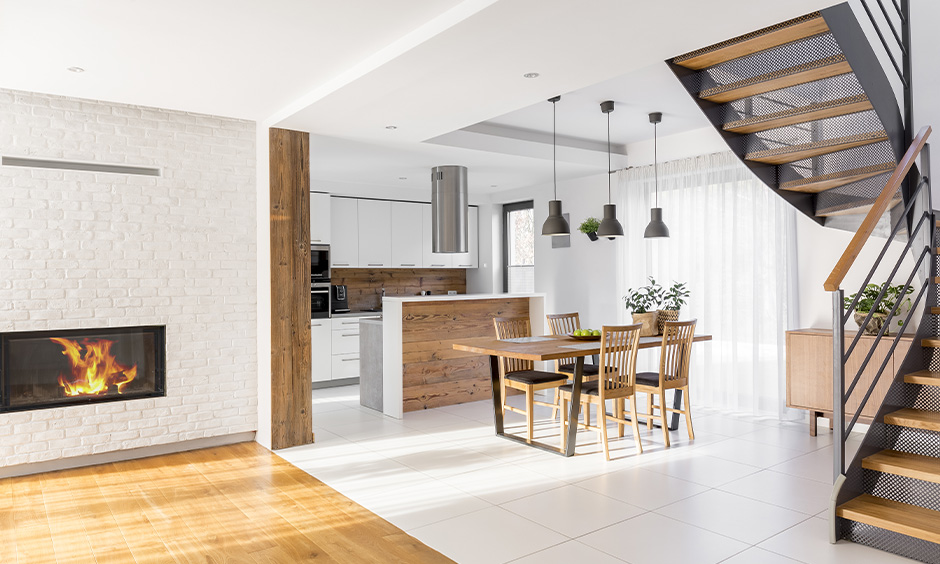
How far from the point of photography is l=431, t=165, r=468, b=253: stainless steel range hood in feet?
22.4

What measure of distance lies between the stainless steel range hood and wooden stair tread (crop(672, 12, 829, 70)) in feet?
11.3

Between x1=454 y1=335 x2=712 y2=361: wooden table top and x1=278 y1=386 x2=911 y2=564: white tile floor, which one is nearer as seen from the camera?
x1=278 y1=386 x2=911 y2=564: white tile floor

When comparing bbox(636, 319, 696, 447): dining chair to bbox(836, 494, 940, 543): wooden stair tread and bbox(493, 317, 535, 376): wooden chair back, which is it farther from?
bbox(836, 494, 940, 543): wooden stair tread

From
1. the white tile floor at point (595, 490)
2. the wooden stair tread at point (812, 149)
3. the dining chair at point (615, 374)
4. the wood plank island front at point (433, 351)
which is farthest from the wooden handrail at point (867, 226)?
the wood plank island front at point (433, 351)

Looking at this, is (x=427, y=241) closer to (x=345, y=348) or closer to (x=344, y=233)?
(x=344, y=233)

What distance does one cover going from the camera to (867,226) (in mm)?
3098

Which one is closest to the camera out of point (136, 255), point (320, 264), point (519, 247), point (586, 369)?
point (136, 255)

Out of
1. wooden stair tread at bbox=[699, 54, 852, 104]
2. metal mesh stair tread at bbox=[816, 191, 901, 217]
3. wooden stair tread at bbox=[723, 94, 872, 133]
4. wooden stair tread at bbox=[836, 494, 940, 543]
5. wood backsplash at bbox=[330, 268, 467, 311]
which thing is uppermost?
wooden stair tread at bbox=[699, 54, 852, 104]

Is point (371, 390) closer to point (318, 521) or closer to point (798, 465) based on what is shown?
point (318, 521)

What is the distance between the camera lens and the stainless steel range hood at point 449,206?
682 cm

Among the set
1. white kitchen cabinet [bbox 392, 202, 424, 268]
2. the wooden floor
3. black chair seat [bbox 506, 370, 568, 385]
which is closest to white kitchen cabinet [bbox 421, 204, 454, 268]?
white kitchen cabinet [bbox 392, 202, 424, 268]

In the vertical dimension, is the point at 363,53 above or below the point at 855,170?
above

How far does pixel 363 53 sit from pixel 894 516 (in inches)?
138

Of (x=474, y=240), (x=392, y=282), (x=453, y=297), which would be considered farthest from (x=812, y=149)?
(x=392, y=282)
